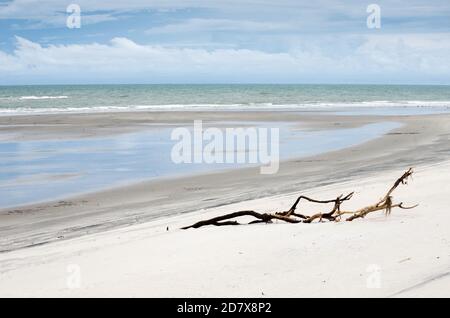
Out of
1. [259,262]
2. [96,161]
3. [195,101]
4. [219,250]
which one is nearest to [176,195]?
[96,161]

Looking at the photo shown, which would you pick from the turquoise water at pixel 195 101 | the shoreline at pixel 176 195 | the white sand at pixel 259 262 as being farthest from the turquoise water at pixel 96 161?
the turquoise water at pixel 195 101

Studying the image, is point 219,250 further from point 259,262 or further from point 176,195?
point 176,195

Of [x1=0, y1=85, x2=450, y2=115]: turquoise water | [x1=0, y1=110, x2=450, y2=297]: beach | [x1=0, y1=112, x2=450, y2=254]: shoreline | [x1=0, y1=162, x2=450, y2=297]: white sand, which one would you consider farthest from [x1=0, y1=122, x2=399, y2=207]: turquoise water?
[x1=0, y1=85, x2=450, y2=115]: turquoise water

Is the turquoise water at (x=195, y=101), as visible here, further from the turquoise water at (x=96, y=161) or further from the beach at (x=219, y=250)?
the beach at (x=219, y=250)

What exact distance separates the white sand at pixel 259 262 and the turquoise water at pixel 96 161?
16.6 feet

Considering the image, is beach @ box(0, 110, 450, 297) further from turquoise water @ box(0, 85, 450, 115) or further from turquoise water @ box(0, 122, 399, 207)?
turquoise water @ box(0, 85, 450, 115)

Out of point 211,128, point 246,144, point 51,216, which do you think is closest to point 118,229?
point 51,216

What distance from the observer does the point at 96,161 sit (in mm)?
14562

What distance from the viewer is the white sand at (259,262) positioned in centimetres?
362

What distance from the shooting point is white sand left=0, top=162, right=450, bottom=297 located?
3.62 m

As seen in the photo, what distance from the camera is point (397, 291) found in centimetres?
342

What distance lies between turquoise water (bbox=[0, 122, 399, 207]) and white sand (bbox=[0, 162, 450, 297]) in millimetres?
5062
